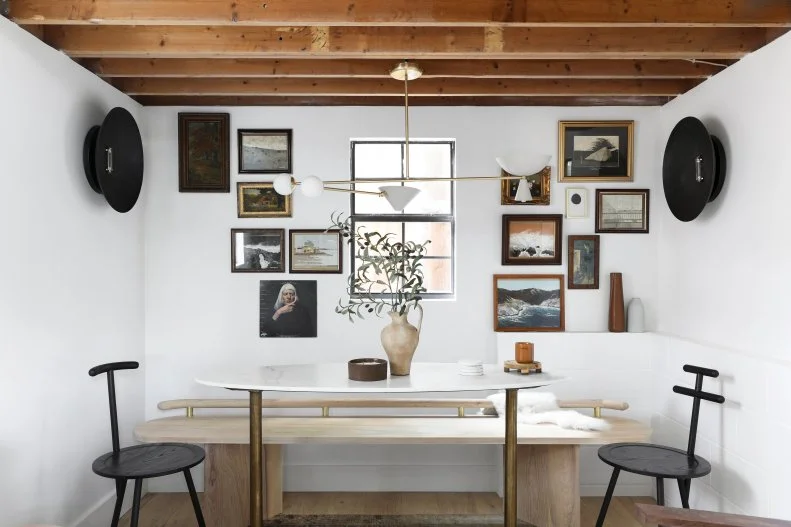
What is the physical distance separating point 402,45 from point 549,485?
8.49 ft

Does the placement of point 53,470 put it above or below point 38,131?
below

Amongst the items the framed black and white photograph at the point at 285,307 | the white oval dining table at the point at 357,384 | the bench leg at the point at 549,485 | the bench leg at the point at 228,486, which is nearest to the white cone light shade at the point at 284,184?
the white oval dining table at the point at 357,384

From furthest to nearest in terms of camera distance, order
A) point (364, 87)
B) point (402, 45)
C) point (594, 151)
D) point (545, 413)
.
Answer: point (594, 151), point (364, 87), point (545, 413), point (402, 45)

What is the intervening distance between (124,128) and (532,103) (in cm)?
263

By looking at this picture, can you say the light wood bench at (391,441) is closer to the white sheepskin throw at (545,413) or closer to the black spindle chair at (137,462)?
the white sheepskin throw at (545,413)

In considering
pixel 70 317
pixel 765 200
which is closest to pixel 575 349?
pixel 765 200

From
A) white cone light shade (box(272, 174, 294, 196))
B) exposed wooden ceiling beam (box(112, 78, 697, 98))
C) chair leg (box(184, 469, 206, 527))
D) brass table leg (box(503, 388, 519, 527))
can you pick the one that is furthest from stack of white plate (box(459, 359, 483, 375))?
exposed wooden ceiling beam (box(112, 78, 697, 98))

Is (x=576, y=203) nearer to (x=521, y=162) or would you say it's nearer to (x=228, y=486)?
(x=521, y=162)

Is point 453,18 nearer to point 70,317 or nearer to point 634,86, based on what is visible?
point 634,86

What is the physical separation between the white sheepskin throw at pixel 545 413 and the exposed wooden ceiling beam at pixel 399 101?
195 centimetres

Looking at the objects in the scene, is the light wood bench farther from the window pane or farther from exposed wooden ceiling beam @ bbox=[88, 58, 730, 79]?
exposed wooden ceiling beam @ bbox=[88, 58, 730, 79]

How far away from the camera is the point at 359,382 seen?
2.93m

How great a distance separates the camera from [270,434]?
364cm

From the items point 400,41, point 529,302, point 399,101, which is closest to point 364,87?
point 399,101
